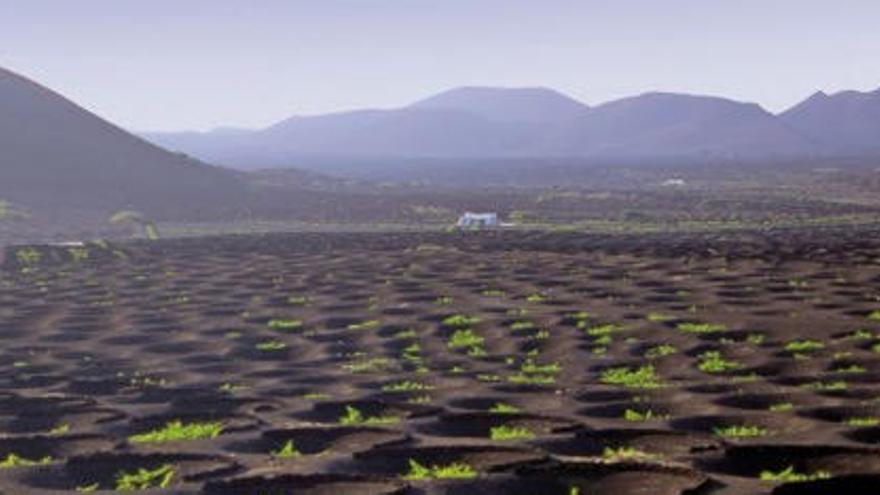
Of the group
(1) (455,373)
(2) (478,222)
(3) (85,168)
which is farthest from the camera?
(3) (85,168)

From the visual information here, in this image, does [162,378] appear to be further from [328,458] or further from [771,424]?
[771,424]

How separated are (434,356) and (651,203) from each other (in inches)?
3412

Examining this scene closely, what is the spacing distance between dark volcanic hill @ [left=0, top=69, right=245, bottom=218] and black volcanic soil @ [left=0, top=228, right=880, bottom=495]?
189 feet

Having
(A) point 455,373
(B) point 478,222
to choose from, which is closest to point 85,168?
(B) point 478,222

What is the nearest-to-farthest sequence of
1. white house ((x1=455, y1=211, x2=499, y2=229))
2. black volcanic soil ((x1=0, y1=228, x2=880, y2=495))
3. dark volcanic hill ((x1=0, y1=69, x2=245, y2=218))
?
black volcanic soil ((x1=0, y1=228, x2=880, y2=495)) → white house ((x1=455, y1=211, x2=499, y2=229)) → dark volcanic hill ((x1=0, y1=69, x2=245, y2=218))

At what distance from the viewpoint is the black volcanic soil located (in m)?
12.7

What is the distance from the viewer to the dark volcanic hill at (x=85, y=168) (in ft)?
342

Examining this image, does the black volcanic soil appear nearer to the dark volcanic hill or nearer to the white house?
the white house

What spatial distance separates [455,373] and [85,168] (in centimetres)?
10003

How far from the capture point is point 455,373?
21406mm

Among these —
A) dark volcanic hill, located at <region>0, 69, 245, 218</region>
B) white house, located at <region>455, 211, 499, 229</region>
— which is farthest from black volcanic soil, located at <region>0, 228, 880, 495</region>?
dark volcanic hill, located at <region>0, 69, 245, 218</region>

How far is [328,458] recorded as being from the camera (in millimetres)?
13109

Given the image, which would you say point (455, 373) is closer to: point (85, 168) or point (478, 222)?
point (478, 222)

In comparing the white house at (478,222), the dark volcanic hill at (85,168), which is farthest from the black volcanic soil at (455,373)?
the dark volcanic hill at (85,168)
